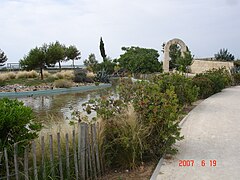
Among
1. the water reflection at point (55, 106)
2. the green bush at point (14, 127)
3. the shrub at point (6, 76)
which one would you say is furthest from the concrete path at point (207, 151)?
the shrub at point (6, 76)

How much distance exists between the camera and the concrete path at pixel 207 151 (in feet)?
13.0

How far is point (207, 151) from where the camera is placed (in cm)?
496

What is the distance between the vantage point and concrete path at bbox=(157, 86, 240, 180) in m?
3.97

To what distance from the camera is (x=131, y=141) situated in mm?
4277

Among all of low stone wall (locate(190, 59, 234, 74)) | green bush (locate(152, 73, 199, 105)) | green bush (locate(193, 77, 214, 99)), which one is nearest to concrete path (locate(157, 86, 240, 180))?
green bush (locate(152, 73, 199, 105))

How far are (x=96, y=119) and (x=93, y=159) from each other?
2.58ft

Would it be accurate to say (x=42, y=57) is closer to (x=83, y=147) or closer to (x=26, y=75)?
(x=26, y=75)

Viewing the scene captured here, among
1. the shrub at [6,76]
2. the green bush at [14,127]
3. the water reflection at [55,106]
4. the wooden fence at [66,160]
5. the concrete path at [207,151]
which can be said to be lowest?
the concrete path at [207,151]

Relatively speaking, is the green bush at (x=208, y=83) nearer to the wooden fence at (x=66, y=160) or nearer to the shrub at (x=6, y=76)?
the wooden fence at (x=66, y=160)

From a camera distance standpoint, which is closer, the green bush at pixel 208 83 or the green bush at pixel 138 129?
the green bush at pixel 138 129

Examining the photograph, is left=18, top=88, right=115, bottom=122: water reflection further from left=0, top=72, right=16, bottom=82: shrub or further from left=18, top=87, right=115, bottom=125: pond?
left=0, top=72, right=16, bottom=82: shrub

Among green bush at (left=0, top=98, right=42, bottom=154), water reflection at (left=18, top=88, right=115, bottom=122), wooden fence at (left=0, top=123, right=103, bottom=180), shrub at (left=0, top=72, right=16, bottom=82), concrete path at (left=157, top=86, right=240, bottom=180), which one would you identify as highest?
shrub at (left=0, top=72, right=16, bottom=82)

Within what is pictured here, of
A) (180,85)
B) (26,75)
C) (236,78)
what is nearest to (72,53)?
(26,75)

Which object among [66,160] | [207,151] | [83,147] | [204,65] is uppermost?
[204,65]
